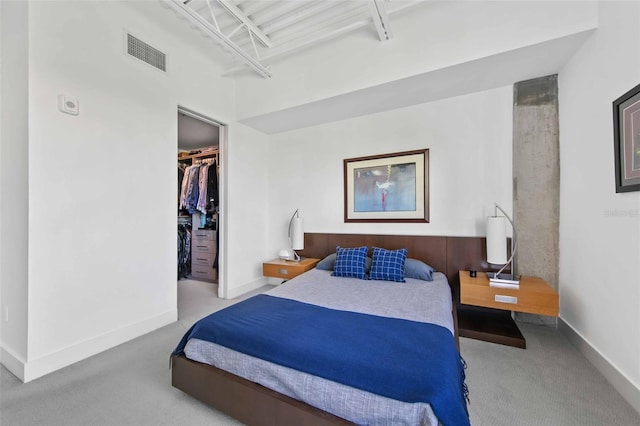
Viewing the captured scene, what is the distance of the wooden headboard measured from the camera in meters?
2.92

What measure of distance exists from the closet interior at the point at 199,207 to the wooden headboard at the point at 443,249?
2.53 metres

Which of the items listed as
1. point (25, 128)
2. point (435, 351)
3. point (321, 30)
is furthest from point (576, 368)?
point (25, 128)

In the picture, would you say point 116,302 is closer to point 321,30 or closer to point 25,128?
point 25,128

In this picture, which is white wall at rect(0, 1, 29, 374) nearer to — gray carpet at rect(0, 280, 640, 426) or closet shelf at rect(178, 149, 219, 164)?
gray carpet at rect(0, 280, 640, 426)

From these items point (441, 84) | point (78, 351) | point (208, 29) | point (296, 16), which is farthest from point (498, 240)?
point (78, 351)

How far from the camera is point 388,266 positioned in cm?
279

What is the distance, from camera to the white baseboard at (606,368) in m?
1.56

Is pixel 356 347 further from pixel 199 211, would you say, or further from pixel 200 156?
pixel 200 156

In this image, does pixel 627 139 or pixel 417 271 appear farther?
pixel 417 271

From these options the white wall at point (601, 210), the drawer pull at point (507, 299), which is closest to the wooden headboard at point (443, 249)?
the drawer pull at point (507, 299)

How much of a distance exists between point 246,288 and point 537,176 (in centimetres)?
388

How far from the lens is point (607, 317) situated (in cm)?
185

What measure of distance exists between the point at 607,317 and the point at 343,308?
6.23ft

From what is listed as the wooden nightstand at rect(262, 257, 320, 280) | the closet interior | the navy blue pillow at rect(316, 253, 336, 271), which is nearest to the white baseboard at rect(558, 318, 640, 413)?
the navy blue pillow at rect(316, 253, 336, 271)
